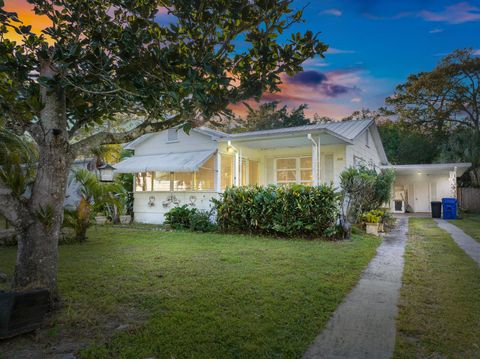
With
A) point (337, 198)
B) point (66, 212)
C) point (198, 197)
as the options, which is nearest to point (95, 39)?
point (66, 212)

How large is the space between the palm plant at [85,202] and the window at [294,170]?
8542 mm

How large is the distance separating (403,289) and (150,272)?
4.17 m

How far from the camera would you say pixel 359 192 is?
1245 cm

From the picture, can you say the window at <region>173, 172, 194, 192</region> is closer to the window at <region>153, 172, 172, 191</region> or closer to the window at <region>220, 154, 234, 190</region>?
the window at <region>153, 172, 172, 191</region>

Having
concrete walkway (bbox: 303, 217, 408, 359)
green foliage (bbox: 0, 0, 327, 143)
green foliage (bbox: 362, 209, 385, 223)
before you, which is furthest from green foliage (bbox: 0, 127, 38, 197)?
green foliage (bbox: 362, 209, 385, 223)

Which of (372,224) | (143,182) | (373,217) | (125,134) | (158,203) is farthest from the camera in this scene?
(143,182)

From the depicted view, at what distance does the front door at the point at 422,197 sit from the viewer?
74.4ft

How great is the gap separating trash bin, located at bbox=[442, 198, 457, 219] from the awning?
12.5 meters

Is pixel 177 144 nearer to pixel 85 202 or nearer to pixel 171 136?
pixel 171 136

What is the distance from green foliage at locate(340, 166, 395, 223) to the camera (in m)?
12.4

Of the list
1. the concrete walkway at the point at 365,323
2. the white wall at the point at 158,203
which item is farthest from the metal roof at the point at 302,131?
the concrete walkway at the point at 365,323

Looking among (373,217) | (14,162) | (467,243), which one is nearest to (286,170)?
(373,217)

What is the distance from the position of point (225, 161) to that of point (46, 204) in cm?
1129

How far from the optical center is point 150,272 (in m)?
6.00
